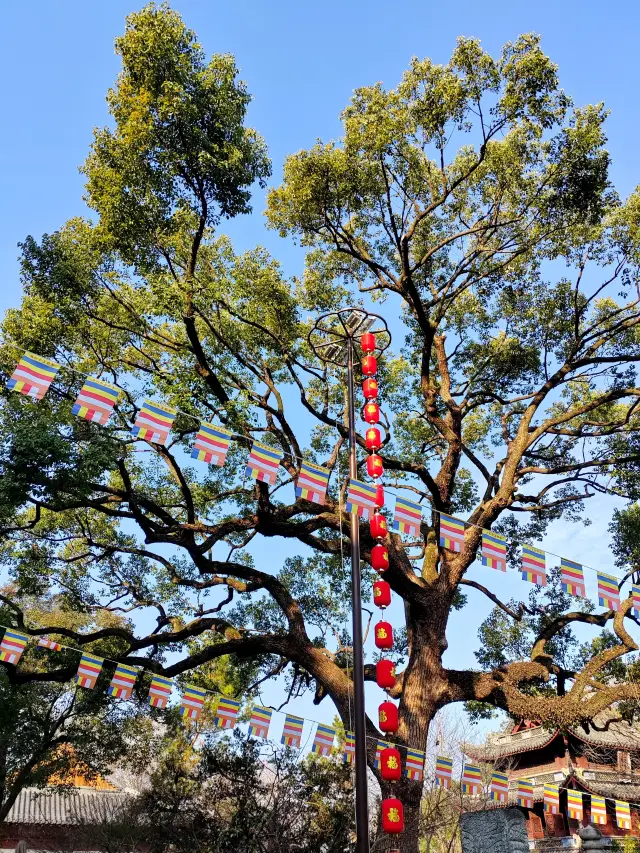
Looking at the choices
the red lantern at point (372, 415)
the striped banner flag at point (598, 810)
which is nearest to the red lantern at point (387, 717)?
the red lantern at point (372, 415)

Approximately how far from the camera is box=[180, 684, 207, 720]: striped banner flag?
9.38m

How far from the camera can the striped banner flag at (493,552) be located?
8414 mm

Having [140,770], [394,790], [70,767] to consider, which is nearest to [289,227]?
[394,790]

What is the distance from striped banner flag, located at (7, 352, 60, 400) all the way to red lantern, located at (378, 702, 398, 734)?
533 cm

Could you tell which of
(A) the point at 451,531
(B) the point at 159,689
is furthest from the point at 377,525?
(B) the point at 159,689

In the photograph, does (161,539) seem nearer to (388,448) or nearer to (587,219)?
(388,448)

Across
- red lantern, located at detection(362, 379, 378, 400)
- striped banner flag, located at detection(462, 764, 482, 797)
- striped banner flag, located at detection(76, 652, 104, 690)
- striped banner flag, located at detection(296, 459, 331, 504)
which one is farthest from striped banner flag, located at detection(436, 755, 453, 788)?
red lantern, located at detection(362, 379, 378, 400)

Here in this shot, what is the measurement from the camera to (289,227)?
11.0 meters

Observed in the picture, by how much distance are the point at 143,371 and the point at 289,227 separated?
11.3 ft

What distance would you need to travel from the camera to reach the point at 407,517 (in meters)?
8.13

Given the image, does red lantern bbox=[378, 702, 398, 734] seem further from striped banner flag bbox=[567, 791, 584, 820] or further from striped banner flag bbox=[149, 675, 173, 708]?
striped banner flag bbox=[567, 791, 584, 820]

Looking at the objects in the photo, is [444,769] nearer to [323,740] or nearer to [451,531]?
[323,740]

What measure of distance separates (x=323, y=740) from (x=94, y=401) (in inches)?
222

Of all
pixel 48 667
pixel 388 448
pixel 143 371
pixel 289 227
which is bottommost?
pixel 48 667
